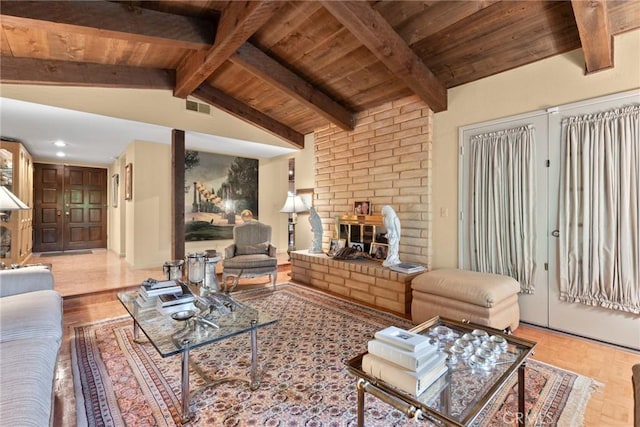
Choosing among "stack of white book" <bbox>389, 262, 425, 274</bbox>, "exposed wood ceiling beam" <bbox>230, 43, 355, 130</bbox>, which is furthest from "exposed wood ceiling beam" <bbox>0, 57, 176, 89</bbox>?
"stack of white book" <bbox>389, 262, 425, 274</bbox>

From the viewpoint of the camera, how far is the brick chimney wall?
3.69 metres

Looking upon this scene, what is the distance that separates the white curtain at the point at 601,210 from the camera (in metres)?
2.42

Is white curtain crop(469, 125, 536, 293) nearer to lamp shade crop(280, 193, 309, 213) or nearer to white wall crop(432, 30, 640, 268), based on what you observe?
white wall crop(432, 30, 640, 268)

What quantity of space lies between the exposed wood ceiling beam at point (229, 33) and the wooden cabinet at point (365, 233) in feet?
8.54

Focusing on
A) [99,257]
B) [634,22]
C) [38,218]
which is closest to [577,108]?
[634,22]

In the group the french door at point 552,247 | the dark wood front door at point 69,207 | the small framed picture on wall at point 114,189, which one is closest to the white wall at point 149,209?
the small framed picture on wall at point 114,189

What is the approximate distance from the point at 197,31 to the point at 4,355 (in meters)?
2.94

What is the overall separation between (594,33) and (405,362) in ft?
9.20

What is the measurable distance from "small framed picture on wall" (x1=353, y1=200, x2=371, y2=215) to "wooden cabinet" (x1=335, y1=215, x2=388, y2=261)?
0.08 metres

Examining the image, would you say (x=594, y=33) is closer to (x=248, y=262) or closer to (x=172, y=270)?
(x=172, y=270)

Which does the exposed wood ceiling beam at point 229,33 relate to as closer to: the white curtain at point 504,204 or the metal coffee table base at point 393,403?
the white curtain at point 504,204

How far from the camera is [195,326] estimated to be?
1857 mm

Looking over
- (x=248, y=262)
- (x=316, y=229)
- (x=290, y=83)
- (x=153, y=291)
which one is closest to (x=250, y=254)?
→ (x=248, y=262)

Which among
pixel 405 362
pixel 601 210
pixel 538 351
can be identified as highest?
pixel 601 210
